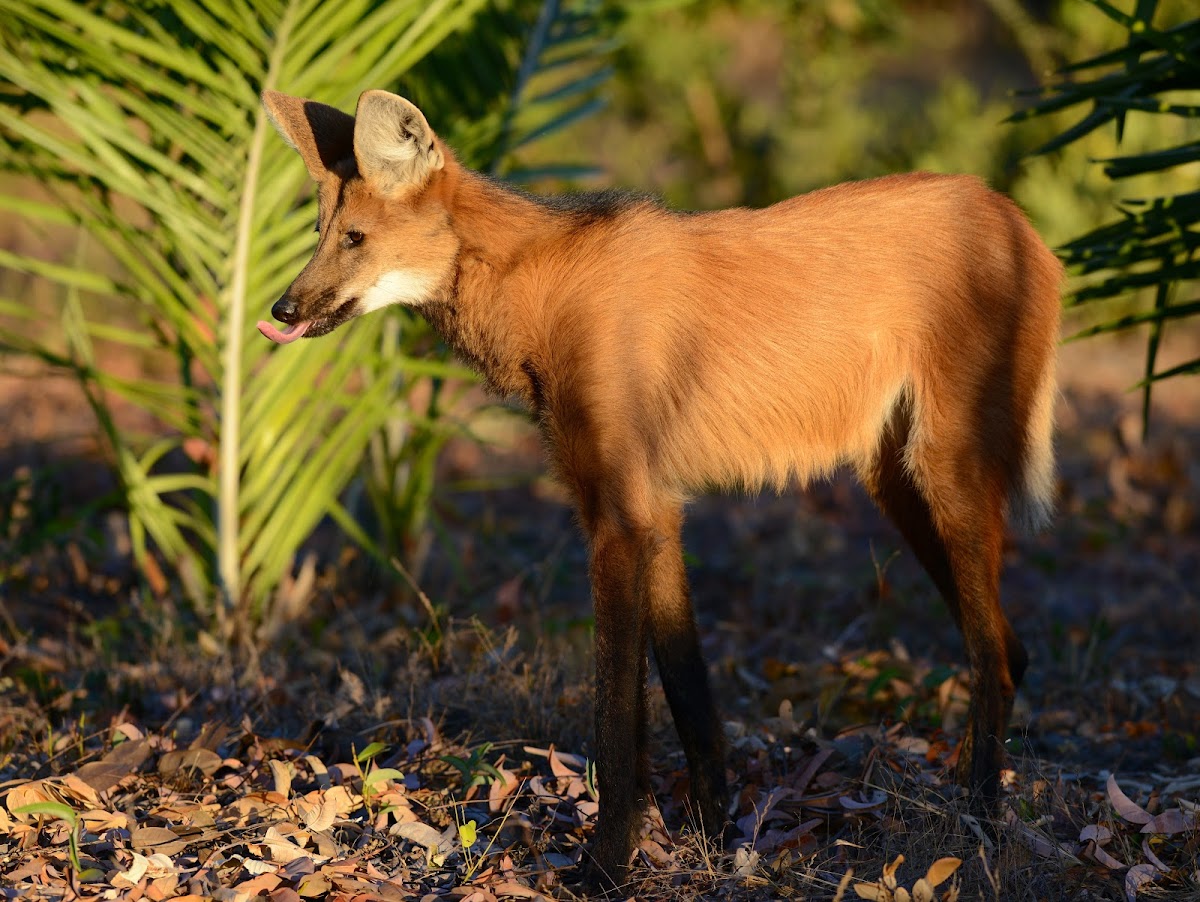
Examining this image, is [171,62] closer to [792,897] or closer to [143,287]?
[143,287]

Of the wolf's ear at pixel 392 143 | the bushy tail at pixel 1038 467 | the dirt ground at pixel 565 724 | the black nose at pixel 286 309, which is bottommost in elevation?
the dirt ground at pixel 565 724

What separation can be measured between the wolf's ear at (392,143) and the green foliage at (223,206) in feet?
4.30

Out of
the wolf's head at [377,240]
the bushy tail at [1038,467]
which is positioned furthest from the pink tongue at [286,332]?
the bushy tail at [1038,467]

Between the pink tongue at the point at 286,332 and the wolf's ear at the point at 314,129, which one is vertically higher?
the wolf's ear at the point at 314,129

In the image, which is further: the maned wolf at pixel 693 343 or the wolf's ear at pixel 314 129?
the wolf's ear at pixel 314 129

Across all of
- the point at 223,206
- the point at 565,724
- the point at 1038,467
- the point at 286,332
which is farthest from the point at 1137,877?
the point at 223,206

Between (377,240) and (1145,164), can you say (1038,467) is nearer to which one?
(1145,164)

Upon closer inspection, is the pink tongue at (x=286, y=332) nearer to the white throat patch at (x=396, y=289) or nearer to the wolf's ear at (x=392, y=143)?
the white throat patch at (x=396, y=289)

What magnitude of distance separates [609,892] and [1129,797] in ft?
4.82

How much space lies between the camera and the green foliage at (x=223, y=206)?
380cm

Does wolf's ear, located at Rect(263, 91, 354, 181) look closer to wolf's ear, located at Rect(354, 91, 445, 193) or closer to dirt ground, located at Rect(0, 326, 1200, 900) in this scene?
wolf's ear, located at Rect(354, 91, 445, 193)

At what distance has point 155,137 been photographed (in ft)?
13.6

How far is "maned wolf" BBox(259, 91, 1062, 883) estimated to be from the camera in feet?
8.62

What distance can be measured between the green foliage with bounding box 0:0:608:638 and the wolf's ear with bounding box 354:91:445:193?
1.31m
